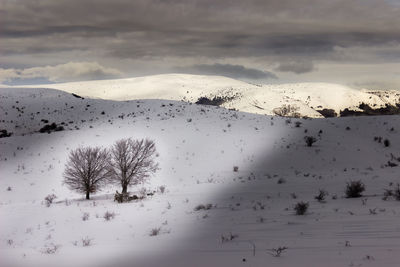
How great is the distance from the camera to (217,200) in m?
12.4

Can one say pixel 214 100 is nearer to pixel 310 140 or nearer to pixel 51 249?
pixel 310 140

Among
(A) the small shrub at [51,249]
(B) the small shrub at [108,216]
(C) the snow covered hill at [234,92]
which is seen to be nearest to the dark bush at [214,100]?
(C) the snow covered hill at [234,92]

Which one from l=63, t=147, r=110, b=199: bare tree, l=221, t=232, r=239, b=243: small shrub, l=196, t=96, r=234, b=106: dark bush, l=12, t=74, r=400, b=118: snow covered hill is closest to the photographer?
l=221, t=232, r=239, b=243: small shrub

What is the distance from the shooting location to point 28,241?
9.13m

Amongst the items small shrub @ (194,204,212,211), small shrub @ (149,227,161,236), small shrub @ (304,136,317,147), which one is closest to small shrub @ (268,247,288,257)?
small shrub @ (149,227,161,236)

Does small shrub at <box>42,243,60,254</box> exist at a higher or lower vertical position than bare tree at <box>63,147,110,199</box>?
lower

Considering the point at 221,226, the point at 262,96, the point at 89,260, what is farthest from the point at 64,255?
the point at 262,96

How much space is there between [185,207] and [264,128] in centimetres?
1923

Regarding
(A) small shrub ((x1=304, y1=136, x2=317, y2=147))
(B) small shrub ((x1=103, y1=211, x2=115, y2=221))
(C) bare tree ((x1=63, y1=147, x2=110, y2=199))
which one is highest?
(A) small shrub ((x1=304, y1=136, x2=317, y2=147))

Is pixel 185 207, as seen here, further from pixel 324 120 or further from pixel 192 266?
pixel 324 120

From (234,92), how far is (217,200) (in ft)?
323

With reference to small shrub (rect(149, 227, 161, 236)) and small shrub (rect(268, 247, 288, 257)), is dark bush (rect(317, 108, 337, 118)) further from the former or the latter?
small shrub (rect(268, 247, 288, 257))

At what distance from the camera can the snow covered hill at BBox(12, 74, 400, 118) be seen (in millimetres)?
95481

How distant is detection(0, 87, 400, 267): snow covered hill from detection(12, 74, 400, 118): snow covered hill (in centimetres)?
5099
